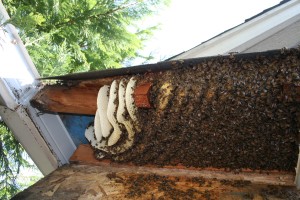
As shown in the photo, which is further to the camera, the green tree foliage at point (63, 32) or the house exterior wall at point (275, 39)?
the green tree foliage at point (63, 32)

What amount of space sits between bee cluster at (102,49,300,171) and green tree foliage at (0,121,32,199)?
8.03 feet

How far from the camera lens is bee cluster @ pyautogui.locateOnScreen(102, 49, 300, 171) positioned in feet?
5.92

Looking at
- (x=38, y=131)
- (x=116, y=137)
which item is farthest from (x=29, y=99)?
(x=116, y=137)

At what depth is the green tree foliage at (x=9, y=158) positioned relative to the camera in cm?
380

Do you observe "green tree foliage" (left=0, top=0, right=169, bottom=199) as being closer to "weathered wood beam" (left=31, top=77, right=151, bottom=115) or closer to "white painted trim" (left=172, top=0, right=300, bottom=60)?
"weathered wood beam" (left=31, top=77, right=151, bottom=115)

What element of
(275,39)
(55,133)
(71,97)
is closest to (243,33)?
(275,39)

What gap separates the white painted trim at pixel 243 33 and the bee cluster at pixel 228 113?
1216mm

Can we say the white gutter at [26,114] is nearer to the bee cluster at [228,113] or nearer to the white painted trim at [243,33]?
the bee cluster at [228,113]

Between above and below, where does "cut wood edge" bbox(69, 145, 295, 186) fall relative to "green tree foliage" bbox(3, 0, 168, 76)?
below

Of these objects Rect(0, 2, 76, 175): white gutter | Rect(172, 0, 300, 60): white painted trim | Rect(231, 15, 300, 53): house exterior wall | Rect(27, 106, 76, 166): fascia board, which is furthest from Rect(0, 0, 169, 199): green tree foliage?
Rect(231, 15, 300, 53): house exterior wall

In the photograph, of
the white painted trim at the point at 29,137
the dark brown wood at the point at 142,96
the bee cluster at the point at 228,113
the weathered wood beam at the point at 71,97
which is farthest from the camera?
the white painted trim at the point at 29,137

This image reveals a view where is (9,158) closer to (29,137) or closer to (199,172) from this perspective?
(29,137)

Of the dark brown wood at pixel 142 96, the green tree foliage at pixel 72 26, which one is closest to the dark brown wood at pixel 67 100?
the dark brown wood at pixel 142 96

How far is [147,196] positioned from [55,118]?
160 centimetres
